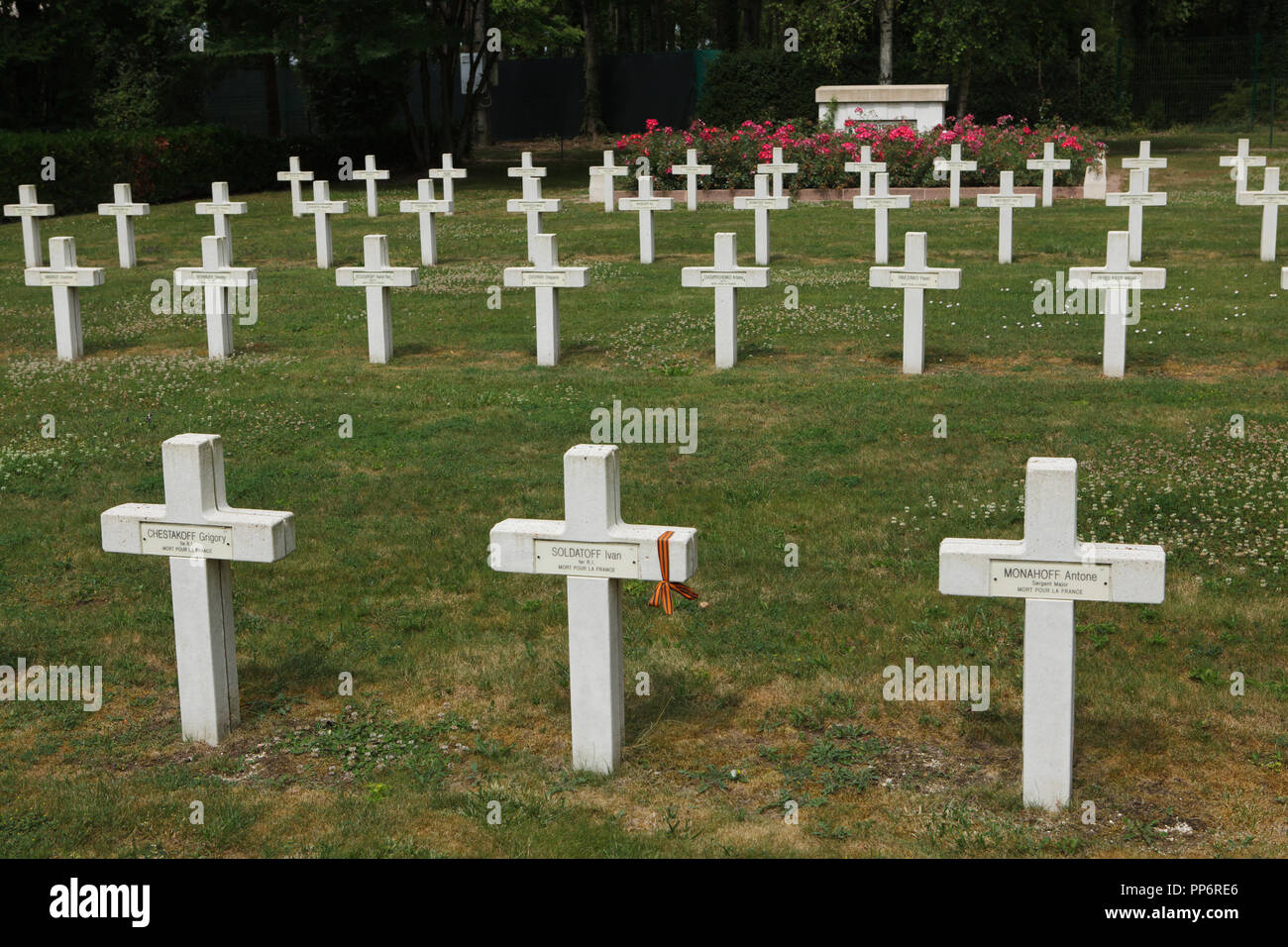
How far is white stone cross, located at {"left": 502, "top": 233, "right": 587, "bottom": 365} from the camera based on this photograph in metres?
13.2

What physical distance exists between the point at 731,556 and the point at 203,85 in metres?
33.9

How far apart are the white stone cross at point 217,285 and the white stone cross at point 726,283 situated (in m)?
4.33

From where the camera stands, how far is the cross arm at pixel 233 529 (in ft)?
19.6

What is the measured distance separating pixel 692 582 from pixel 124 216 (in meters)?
14.6

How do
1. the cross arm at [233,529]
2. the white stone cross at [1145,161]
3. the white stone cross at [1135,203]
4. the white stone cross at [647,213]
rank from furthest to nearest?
1. the white stone cross at [1145,161]
2. the white stone cross at [647,213]
3. the white stone cross at [1135,203]
4. the cross arm at [233,529]

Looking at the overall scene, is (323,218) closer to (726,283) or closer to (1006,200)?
(726,283)

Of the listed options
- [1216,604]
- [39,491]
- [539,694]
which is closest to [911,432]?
[1216,604]

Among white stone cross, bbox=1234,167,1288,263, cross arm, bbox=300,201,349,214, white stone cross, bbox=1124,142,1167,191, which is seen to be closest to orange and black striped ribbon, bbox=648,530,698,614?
white stone cross, bbox=1234,167,1288,263

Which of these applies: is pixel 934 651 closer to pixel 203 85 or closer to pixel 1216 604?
pixel 1216 604

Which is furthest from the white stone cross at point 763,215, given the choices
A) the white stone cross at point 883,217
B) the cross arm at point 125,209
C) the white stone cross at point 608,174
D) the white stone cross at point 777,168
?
the cross arm at point 125,209

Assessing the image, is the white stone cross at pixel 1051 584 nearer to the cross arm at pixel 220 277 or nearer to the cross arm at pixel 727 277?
the cross arm at pixel 727 277

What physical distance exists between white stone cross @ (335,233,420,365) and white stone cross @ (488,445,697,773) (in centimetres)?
815

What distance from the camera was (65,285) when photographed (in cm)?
1430

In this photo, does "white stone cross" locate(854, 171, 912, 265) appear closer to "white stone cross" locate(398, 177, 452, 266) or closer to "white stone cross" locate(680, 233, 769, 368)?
"white stone cross" locate(680, 233, 769, 368)
